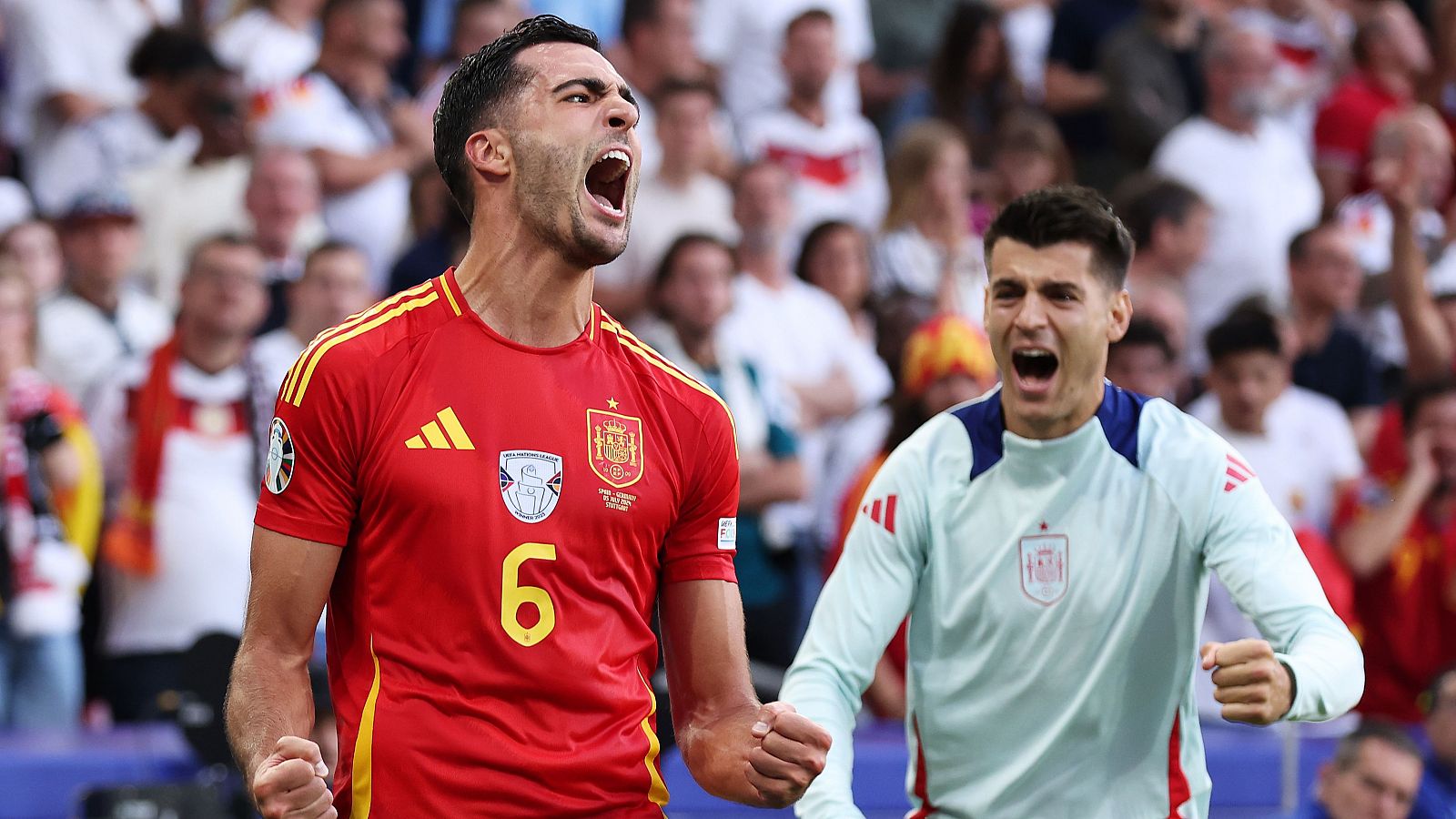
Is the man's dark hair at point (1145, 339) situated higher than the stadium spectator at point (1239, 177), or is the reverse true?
the stadium spectator at point (1239, 177)

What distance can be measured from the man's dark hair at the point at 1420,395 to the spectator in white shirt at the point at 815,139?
3.06m

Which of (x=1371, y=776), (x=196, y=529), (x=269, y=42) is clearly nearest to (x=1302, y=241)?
(x=1371, y=776)

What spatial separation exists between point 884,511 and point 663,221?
4831mm

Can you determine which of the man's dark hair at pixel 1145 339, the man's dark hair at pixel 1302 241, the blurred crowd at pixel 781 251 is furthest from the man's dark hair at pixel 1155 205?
the man's dark hair at pixel 1145 339

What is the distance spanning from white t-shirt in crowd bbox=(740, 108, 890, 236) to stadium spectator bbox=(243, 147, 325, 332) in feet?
8.43

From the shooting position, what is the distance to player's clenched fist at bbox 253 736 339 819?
3170 mm

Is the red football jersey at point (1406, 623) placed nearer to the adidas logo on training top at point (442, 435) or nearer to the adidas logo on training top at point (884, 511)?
the adidas logo on training top at point (884, 511)

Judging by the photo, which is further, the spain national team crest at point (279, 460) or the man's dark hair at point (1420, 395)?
the man's dark hair at point (1420, 395)

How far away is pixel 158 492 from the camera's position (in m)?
7.57

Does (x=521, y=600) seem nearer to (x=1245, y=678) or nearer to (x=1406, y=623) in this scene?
(x=1245, y=678)

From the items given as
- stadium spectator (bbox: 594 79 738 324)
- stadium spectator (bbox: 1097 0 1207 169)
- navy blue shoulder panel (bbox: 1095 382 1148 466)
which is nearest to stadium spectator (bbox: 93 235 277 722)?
stadium spectator (bbox: 594 79 738 324)

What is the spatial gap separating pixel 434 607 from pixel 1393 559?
570 centimetres

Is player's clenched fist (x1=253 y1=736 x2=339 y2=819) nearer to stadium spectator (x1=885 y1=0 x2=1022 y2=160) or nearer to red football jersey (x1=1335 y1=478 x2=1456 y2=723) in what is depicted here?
red football jersey (x1=1335 y1=478 x2=1456 y2=723)

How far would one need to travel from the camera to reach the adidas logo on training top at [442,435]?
3594 mm
